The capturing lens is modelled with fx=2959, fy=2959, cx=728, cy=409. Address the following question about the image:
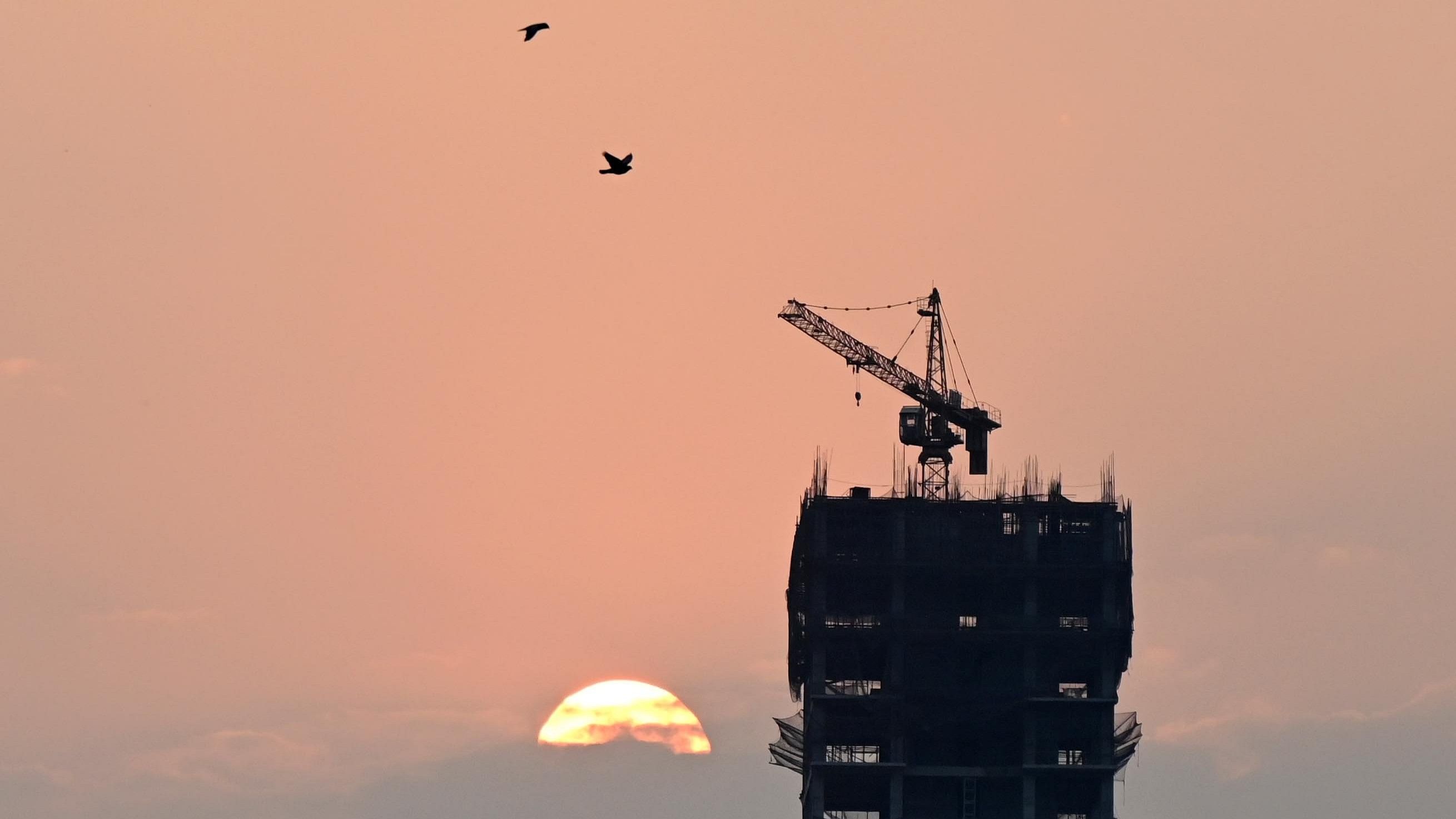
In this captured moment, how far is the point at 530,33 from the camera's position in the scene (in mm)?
165000

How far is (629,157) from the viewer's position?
16500 cm

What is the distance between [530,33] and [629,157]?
885cm
